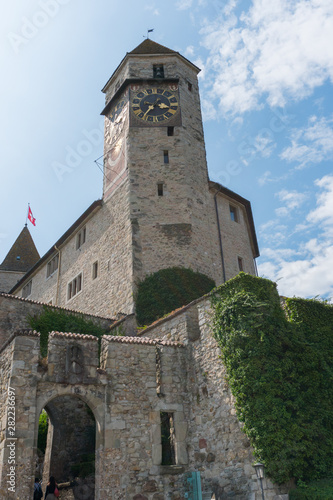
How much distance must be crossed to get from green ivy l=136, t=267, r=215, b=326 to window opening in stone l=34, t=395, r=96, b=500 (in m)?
4.77

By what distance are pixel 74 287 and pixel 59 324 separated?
27.4 ft

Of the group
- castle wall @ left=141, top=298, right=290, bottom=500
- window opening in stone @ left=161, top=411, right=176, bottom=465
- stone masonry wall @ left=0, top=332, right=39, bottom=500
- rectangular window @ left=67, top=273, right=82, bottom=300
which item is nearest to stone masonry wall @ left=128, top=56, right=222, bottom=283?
rectangular window @ left=67, top=273, right=82, bottom=300

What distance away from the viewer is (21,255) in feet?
139

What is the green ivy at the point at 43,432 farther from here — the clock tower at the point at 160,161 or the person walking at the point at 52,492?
the clock tower at the point at 160,161

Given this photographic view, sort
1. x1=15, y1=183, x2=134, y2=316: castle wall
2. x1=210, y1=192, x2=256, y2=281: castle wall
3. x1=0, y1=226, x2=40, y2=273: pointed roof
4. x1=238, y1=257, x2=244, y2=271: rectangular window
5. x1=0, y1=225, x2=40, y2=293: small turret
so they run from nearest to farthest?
1. x1=15, y1=183, x2=134, y2=316: castle wall
2. x1=210, y1=192, x2=256, y2=281: castle wall
3. x1=238, y1=257, x2=244, y2=271: rectangular window
4. x1=0, y1=225, x2=40, y2=293: small turret
5. x1=0, y1=226, x2=40, y2=273: pointed roof

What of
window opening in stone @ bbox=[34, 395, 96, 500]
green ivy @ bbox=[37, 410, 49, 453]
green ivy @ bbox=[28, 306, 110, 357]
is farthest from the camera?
green ivy @ bbox=[28, 306, 110, 357]

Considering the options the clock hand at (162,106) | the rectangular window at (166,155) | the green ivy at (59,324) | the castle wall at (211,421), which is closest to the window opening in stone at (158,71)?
the clock hand at (162,106)

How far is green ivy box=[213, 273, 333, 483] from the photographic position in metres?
10.3

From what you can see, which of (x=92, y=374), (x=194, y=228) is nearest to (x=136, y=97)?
(x=194, y=228)

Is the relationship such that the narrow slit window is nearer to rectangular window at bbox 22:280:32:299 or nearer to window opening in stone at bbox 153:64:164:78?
window opening in stone at bbox 153:64:164:78

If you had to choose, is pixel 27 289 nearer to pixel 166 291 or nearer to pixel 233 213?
pixel 233 213

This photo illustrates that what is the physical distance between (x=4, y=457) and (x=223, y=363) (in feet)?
18.7

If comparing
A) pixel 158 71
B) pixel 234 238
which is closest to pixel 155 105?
pixel 158 71

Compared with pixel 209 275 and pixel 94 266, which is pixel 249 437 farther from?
pixel 94 266
